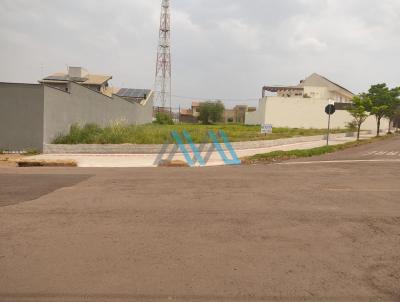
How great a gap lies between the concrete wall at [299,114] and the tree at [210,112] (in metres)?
26.1

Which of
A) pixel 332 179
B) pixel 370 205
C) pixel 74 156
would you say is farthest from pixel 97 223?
pixel 74 156

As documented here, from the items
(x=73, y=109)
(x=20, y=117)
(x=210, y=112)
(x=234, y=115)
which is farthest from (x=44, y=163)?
(x=234, y=115)

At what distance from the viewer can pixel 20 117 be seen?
1692cm

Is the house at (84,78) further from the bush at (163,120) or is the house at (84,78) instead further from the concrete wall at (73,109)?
the concrete wall at (73,109)

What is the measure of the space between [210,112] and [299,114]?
1119 inches

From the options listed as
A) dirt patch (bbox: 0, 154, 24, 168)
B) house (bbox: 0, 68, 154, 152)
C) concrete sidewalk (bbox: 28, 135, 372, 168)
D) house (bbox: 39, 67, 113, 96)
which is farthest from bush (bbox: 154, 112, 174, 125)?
dirt patch (bbox: 0, 154, 24, 168)

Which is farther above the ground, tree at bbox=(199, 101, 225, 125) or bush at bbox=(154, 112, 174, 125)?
tree at bbox=(199, 101, 225, 125)

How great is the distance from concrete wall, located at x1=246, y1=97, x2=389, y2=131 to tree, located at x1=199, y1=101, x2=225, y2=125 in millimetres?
26069

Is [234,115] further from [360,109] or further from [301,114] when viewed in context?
[360,109]

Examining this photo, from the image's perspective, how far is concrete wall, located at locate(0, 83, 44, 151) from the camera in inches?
664

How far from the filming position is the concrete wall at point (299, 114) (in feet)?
152
